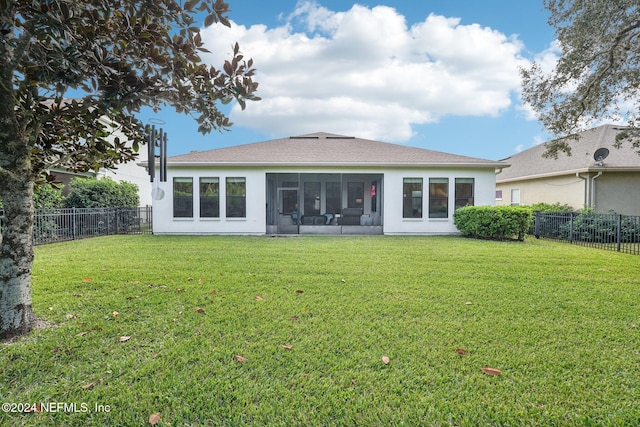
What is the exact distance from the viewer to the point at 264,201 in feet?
44.1

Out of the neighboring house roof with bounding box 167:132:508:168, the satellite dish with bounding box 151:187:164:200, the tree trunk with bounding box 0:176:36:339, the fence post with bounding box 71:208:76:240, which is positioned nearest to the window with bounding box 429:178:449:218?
the neighboring house roof with bounding box 167:132:508:168

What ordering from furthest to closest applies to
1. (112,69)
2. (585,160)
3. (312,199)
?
(312,199), (585,160), (112,69)

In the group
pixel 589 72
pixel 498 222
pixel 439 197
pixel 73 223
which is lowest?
pixel 73 223

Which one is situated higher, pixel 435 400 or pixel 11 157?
pixel 11 157

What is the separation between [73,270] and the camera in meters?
6.37

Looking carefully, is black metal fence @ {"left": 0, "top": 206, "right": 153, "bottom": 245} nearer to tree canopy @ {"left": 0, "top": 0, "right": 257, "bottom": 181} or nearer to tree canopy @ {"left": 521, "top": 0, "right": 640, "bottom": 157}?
tree canopy @ {"left": 0, "top": 0, "right": 257, "bottom": 181}

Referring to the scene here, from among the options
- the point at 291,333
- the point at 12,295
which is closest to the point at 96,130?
the point at 12,295

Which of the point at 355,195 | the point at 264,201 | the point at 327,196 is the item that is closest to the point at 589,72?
the point at 355,195

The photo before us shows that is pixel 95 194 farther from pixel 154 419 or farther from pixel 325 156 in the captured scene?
pixel 154 419

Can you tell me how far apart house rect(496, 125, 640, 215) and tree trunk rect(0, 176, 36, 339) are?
15.8 metres

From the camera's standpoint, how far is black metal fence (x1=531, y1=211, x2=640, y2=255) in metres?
11.2

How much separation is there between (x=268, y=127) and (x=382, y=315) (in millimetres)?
19975

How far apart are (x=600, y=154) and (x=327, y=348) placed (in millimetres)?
17441

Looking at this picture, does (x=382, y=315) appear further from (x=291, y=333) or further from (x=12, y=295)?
(x=12, y=295)
